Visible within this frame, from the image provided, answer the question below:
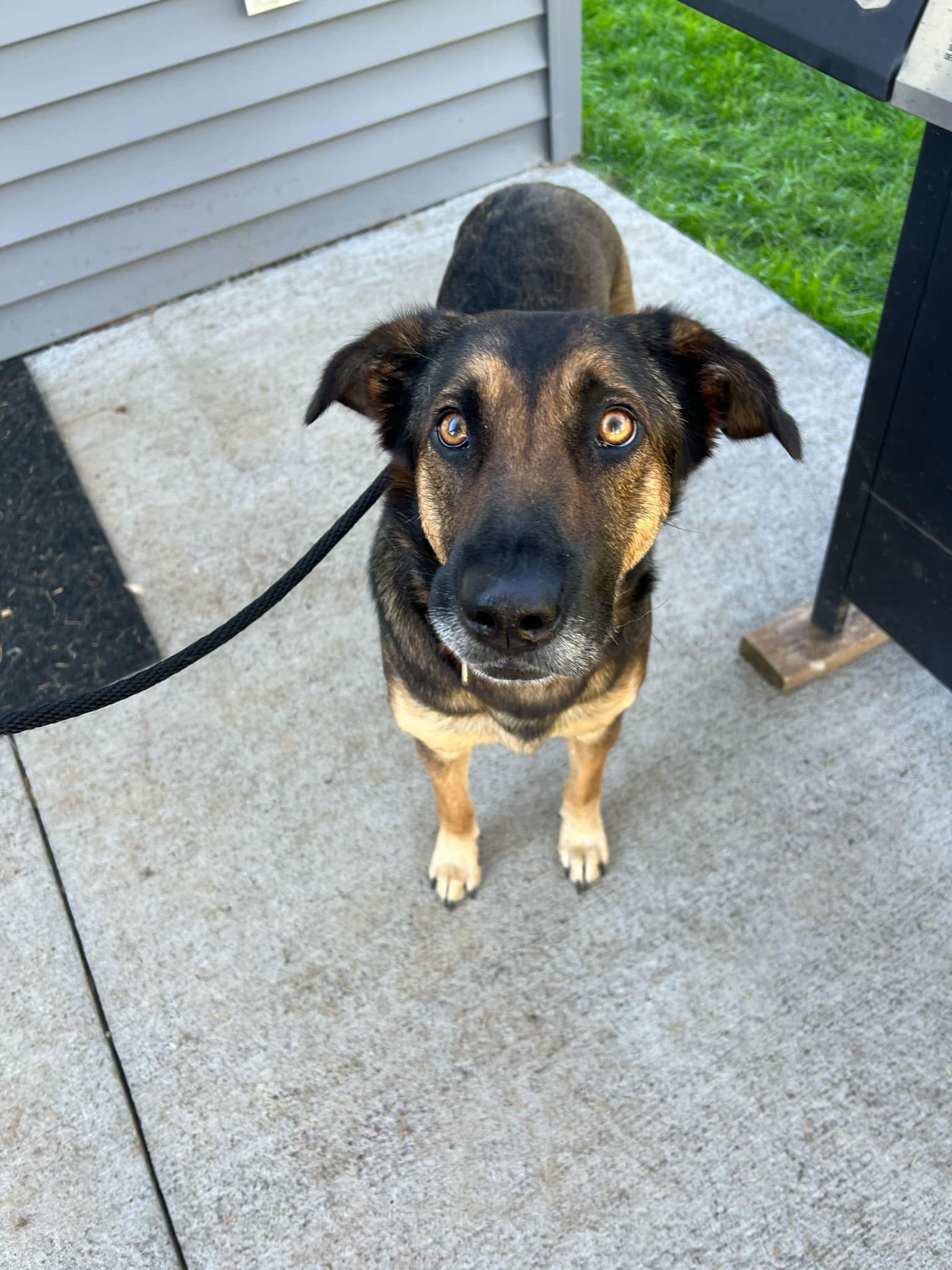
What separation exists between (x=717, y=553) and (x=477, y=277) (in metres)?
1.30

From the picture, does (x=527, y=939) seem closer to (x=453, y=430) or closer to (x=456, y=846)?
(x=456, y=846)

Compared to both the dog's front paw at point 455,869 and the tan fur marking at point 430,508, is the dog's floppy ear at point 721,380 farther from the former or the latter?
the dog's front paw at point 455,869

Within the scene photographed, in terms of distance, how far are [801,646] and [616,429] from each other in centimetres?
148

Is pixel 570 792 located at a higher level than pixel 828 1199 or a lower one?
higher

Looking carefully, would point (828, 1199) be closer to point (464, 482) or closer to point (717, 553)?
point (464, 482)

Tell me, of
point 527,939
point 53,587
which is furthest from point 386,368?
A: point 53,587

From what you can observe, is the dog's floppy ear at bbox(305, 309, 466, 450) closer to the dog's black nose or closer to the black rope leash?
the black rope leash

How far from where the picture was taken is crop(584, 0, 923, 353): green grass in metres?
4.55

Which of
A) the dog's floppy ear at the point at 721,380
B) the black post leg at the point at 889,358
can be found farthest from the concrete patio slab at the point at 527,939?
the dog's floppy ear at the point at 721,380

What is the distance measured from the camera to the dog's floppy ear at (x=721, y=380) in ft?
6.41

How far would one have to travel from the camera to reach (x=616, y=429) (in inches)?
76.0

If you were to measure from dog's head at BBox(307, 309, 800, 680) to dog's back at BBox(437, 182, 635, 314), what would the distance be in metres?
0.78

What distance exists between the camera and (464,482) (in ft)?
6.30

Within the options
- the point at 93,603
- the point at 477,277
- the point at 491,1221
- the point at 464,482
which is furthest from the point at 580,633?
the point at 93,603
